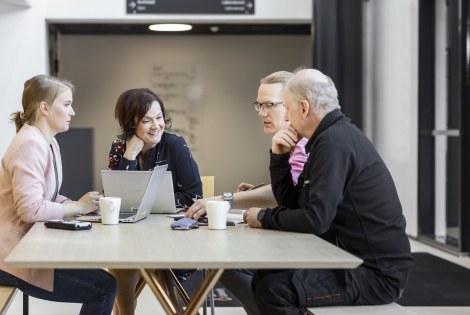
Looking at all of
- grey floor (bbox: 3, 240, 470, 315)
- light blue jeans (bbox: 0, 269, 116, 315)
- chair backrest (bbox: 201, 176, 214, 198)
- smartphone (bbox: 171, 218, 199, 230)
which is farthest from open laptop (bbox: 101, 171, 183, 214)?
grey floor (bbox: 3, 240, 470, 315)

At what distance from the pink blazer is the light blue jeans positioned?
0.50 ft

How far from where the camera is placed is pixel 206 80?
37.6ft

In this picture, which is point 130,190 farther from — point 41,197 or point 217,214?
point 217,214

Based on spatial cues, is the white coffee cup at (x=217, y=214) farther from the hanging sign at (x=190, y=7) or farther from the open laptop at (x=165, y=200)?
the hanging sign at (x=190, y=7)

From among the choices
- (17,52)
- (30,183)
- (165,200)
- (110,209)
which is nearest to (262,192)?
(165,200)

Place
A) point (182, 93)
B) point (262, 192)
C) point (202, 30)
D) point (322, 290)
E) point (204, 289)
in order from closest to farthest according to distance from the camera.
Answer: point (204, 289)
point (322, 290)
point (262, 192)
point (202, 30)
point (182, 93)

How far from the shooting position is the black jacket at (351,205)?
278cm

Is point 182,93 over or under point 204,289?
over

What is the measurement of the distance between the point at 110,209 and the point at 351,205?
0.91 m

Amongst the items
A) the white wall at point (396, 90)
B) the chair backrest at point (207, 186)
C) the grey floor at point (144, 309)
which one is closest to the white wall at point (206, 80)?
the white wall at point (396, 90)

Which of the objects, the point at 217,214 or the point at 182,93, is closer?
the point at 217,214

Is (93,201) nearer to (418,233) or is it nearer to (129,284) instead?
(129,284)

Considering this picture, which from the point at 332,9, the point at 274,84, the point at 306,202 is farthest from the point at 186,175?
the point at 332,9

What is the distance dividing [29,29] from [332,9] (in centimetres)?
316
